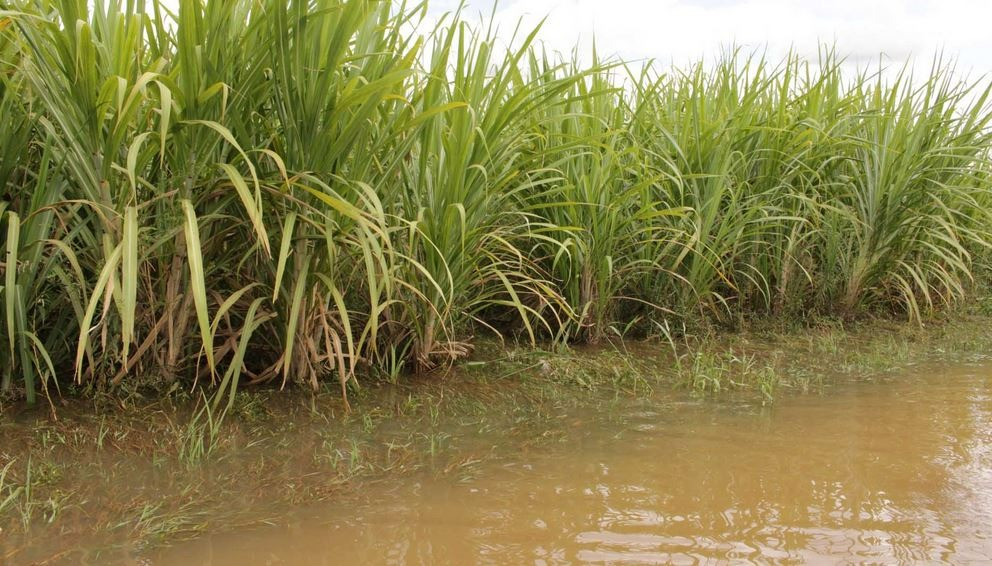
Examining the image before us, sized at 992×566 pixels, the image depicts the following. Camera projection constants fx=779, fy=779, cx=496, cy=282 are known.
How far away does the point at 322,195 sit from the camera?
1.82 metres

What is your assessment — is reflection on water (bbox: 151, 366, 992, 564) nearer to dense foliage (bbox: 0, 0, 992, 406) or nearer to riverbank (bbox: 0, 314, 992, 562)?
riverbank (bbox: 0, 314, 992, 562)

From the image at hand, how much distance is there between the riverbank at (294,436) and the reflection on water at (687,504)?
108 millimetres

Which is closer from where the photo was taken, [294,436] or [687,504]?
[687,504]

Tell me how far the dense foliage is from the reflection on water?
0.44 m

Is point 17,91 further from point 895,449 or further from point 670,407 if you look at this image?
point 895,449

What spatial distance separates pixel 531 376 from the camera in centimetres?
268

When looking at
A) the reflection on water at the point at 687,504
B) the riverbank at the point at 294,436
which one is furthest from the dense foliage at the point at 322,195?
the reflection on water at the point at 687,504

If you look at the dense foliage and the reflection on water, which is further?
the dense foliage

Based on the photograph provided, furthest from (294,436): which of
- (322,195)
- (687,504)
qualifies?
(687,504)

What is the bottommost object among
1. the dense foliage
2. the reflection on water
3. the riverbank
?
the reflection on water

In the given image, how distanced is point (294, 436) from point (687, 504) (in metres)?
1.01

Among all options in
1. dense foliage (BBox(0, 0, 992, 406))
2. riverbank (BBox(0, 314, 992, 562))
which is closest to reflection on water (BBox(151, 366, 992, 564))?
riverbank (BBox(0, 314, 992, 562))

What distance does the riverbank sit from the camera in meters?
1.59

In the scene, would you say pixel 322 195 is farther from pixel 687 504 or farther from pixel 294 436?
pixel 687 504
